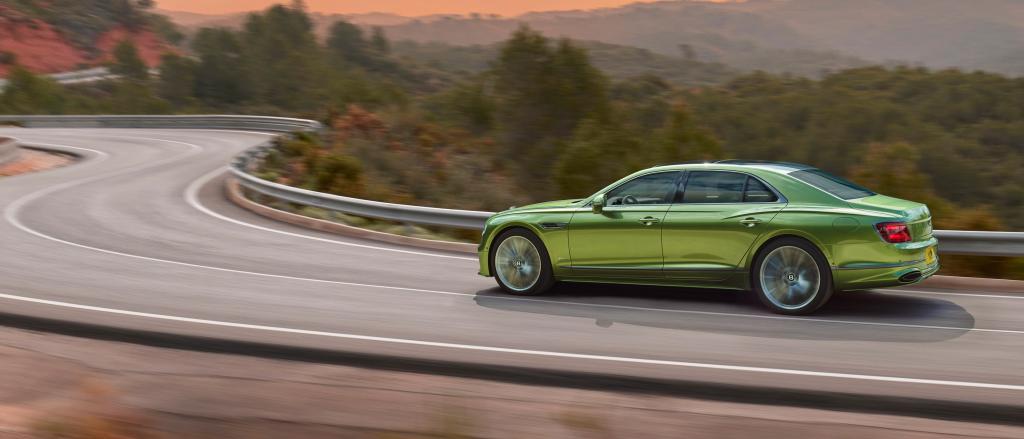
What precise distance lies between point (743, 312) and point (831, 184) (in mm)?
1417

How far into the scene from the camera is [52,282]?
10758 millimetres

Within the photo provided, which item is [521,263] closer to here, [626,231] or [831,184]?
[626,231]

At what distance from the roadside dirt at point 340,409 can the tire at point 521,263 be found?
330 centimetres

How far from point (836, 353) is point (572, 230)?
3.21 metres

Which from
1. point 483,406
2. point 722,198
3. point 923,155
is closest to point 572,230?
point 722,198

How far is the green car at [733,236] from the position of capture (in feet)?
27.5

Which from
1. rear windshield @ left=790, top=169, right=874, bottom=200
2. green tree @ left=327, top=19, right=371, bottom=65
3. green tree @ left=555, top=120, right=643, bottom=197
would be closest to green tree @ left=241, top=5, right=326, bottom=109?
green tree @ left=555, top=120, right=643, bottom=197

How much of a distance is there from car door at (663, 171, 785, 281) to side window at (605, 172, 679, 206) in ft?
0.44

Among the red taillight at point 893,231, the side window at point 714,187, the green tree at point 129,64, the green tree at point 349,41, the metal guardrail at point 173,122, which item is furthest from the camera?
the green tree at point 349,41

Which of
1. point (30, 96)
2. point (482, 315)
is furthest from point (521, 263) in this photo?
point (30, 96)

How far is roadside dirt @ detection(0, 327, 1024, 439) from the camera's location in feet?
18.3

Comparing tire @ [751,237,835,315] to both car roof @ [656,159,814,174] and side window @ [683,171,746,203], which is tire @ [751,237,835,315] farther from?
car roof @ [656,159,814,174]

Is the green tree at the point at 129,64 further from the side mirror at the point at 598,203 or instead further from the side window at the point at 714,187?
the side window at the point at 714,187

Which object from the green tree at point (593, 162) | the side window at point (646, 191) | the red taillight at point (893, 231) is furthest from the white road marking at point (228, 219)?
the green tree at point (593, 162)
